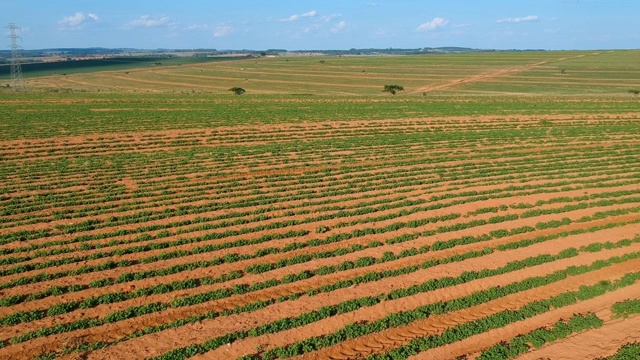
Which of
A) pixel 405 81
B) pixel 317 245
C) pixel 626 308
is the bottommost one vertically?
pixel 626 308

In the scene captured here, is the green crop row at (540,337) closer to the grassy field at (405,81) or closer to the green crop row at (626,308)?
the green crop row at (626,308)

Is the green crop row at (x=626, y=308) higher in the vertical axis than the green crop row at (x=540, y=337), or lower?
higher

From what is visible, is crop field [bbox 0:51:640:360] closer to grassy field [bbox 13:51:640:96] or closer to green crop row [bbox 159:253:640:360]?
green crop row [bbox 159:253:640:360]

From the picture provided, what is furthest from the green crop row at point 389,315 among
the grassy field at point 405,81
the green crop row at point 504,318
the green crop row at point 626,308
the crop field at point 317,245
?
the grassy field at point 405,81

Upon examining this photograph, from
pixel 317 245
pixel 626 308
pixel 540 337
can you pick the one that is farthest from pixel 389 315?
pixel 626 308

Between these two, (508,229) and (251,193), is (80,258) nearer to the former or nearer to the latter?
(251,193)

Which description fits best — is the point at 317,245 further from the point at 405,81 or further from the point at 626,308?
the point at 405,81

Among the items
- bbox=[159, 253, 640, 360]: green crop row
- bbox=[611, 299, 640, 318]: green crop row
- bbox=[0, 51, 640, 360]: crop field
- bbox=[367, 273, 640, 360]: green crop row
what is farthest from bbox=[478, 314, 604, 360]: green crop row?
bbox=[159, 253, 640, 360]: green crop row

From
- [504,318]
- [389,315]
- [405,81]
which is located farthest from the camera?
[405,81]
